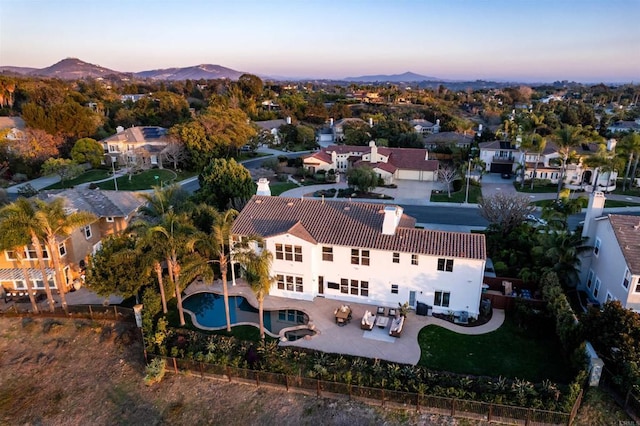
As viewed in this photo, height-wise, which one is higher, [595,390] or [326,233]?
[326,233]

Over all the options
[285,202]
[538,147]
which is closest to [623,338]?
[285,202]

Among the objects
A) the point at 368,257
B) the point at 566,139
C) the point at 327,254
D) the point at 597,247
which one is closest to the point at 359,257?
the point at 368,257

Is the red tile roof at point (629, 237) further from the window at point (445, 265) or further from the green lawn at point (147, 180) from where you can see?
the green lawn at point (147, 180)

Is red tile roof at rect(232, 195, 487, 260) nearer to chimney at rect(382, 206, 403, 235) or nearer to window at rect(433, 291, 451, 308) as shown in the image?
chimney at rect(382, 206, 403, 235)

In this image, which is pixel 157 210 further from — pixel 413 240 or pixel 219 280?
pixel 413 240

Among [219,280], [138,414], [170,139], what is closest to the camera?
[138,414]

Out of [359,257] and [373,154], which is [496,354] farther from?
[373,154]

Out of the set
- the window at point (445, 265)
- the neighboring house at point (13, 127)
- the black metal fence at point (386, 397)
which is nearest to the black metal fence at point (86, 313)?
the black metal fence at point (386, 397)
